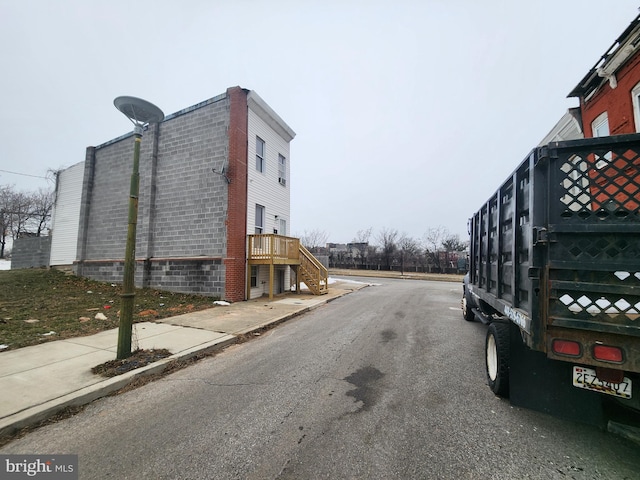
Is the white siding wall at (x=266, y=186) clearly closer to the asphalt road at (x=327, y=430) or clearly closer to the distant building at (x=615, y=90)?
the asphalt road at (x=327, y=430)

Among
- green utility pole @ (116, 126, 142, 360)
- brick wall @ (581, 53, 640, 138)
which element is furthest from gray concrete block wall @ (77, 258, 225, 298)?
brick wall @ (581, 53, 640, 138)

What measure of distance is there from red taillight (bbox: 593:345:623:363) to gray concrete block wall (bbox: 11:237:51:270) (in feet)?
77.7

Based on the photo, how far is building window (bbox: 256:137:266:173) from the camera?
13.9 m

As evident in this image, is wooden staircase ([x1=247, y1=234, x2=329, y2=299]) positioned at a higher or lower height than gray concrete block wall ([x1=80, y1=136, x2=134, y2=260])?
lower

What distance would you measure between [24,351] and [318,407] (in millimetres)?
5483

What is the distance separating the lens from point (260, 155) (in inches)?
554

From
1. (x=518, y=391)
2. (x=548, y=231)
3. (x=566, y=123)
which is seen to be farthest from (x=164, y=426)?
(x=566, y=123)

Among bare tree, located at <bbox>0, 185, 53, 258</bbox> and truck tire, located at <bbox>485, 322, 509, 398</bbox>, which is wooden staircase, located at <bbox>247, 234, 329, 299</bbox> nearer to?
truck tire, located at <bbox>485, 322, 509, 398</bbox>

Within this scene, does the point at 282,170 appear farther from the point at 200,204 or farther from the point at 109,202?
the point at 109,202

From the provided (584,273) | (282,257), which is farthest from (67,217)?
(584,273)

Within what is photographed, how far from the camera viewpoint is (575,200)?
2.65 m

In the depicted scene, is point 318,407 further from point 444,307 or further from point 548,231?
point 444,307

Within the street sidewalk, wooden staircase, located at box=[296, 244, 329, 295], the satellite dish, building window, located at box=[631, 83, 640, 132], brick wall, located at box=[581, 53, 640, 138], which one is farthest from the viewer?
wooden staircase, located at box=[296, 244, 329, 295]

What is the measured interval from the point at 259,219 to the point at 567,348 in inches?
495
